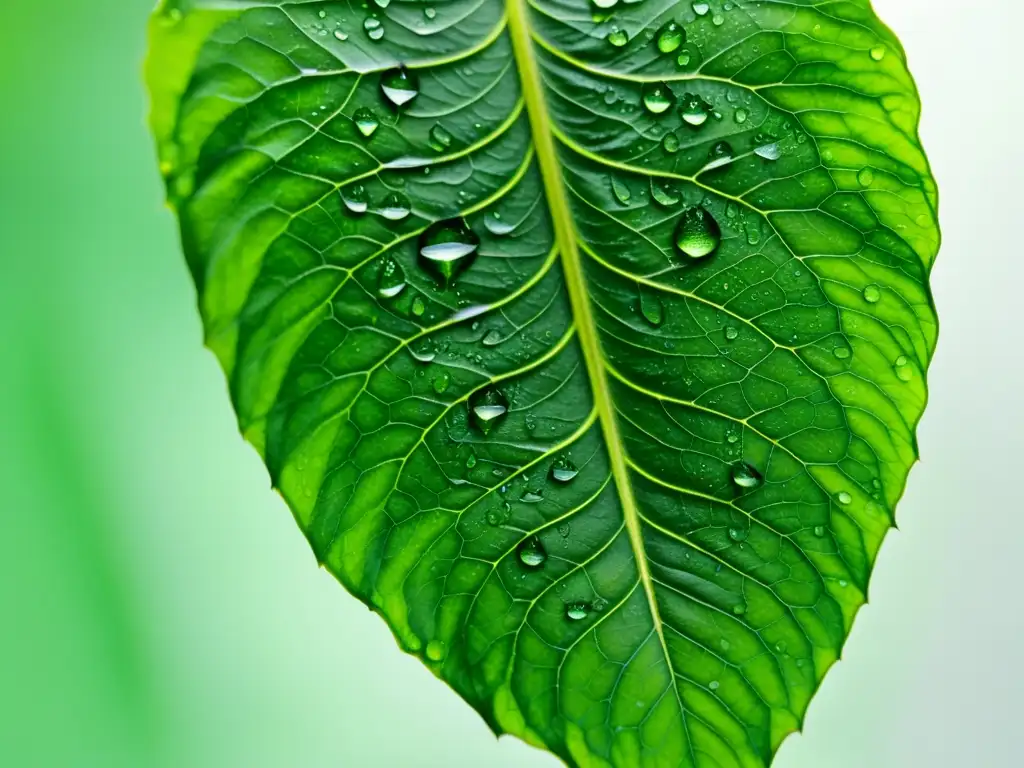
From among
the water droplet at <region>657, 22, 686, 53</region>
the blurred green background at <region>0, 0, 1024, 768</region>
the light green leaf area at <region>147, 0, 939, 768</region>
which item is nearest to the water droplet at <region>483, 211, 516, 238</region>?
the light green leaf area at <region>147, 0, 939, 768</region>

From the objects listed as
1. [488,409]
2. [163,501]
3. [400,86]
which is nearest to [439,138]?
[400,86]

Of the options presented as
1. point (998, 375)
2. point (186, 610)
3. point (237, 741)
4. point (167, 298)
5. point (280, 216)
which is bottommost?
point (237, 741)

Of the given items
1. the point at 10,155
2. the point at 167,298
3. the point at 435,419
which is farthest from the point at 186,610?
the point at 435,419

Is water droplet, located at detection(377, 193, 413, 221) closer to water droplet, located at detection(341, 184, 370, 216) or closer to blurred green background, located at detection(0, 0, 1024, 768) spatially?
water droplet, located at detection(341, 184, 370, 216)

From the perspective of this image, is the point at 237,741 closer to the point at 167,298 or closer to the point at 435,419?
the point at 167,298

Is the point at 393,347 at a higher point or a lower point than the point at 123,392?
higher

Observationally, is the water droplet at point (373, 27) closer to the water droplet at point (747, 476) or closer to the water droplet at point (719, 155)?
the water droplet at point (719, 155)
